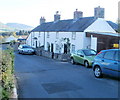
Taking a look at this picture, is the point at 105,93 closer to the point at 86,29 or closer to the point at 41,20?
the point at 86,29

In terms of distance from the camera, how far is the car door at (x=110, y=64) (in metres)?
9.35

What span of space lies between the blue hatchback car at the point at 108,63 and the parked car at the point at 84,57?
4.66 metres

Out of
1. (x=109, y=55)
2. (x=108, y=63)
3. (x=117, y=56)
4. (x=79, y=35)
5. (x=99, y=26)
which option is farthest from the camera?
(x=99, y=26)

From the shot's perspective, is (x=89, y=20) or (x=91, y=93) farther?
(x=89, y=20)

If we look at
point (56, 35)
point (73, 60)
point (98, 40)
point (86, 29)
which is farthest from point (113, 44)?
point (56, 35)

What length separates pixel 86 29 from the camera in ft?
87.8

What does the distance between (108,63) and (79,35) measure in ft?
58.3

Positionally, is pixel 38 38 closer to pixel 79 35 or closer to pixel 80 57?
pixel 79 35

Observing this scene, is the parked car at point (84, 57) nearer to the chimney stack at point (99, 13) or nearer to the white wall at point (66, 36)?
the white wall at point (66, 36)

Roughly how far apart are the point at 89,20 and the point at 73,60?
41.2 feet

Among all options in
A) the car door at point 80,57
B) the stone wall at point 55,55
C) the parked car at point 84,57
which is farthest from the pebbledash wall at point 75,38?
the car door at point 80,57

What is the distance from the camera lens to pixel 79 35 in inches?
1076

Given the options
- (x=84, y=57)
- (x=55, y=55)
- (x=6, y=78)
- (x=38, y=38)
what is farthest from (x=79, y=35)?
(x=6, y=78)

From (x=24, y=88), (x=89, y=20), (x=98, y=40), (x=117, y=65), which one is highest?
(x=89, y=20)
